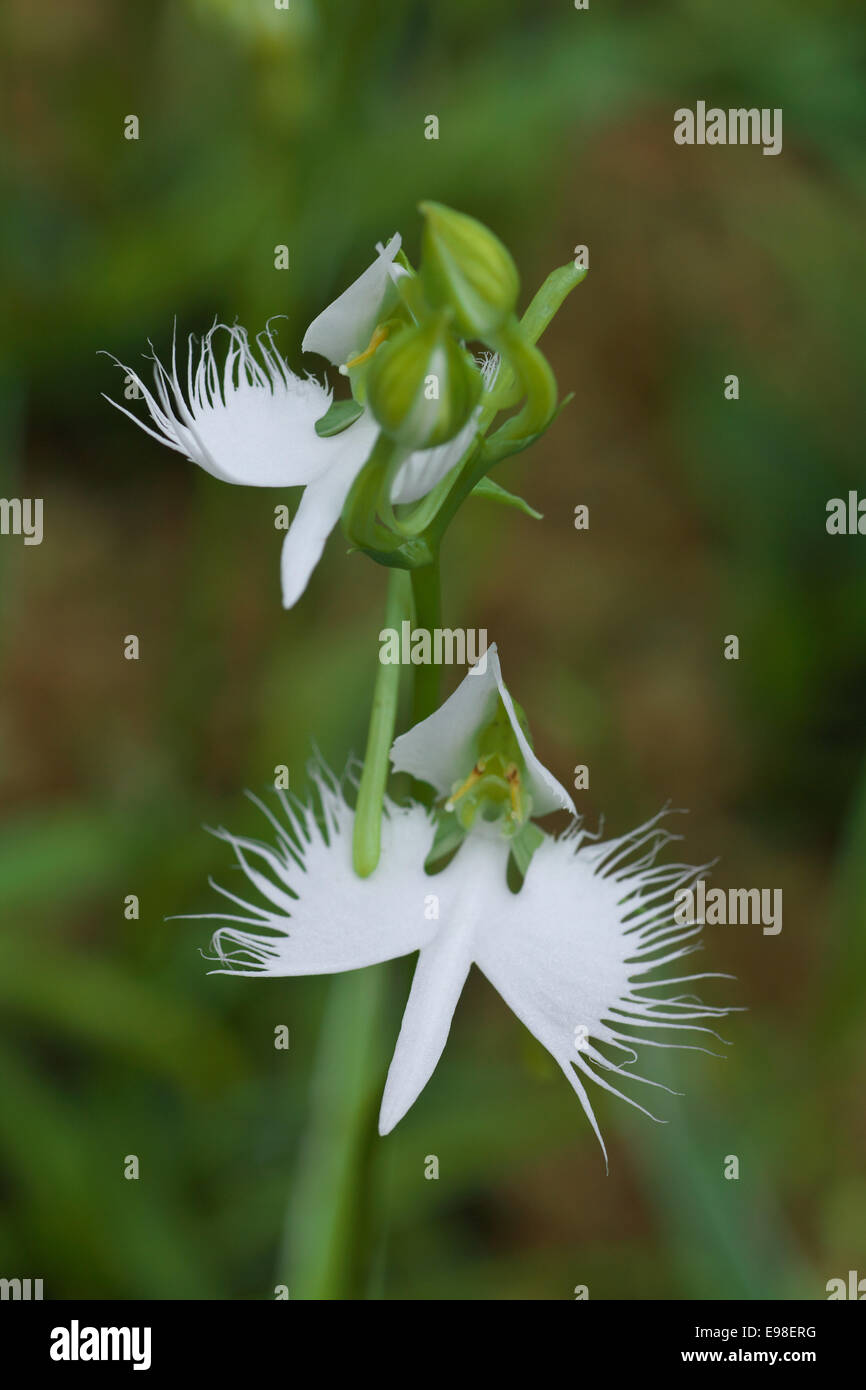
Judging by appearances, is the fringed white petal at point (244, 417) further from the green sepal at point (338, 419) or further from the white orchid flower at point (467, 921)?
the white orchid flower at point (467, 921)

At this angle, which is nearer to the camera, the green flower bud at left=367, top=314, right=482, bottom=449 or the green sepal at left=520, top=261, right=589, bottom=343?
the green flower bud at left=367, top=314, right=482, bottom=449

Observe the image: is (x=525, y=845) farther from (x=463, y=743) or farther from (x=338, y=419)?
(x=338, y=419)

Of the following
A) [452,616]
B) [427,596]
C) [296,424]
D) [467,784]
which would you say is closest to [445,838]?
[467,784]

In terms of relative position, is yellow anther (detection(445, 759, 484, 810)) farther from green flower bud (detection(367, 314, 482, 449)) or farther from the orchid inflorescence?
green flower bud (detection(367, 314, 482, 449))

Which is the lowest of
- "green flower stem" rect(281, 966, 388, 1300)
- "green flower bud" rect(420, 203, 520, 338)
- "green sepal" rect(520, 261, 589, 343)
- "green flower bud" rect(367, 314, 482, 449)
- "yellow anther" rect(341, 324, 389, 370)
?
"green flower stem" rect(281, 966, 388, 1300)

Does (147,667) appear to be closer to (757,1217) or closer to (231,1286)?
(231,1286)

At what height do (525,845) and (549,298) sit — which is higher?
(549,298)

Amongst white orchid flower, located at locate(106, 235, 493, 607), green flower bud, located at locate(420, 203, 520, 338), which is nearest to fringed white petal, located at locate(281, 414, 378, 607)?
white orchid flower, located at locate(106, 235, 493, 607)

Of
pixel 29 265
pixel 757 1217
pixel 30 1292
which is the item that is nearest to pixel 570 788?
pixel 757 1217
